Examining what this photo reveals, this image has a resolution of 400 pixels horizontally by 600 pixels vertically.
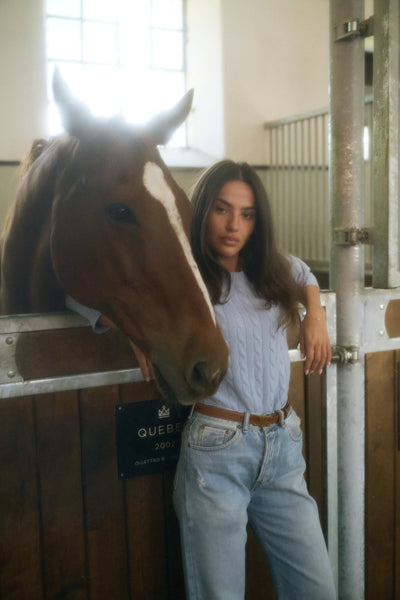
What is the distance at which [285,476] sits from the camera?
1.00 m

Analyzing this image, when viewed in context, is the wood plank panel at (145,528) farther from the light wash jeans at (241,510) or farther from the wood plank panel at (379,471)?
the wood plank panel at (379,471)

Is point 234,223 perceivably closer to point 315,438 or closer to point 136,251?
point 136,251

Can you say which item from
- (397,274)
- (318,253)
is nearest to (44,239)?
(397,274)

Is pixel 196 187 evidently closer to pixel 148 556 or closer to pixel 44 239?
pixel 44 239

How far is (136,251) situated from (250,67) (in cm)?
387

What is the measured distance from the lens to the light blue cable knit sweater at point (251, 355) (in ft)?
3.24

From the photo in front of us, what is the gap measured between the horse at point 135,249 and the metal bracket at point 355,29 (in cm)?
55

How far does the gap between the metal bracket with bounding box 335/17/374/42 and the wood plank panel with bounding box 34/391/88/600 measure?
3.15 feet

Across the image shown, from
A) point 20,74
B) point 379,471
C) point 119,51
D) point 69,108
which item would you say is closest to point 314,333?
point 379,471

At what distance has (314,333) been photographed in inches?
43.1

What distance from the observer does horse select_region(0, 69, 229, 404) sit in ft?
2.71

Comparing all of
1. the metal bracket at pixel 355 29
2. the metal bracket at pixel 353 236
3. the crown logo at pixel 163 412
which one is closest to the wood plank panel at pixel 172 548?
the crown logo at pixel 163 412

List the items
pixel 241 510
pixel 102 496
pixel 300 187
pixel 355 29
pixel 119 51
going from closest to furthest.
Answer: pixel 241 510
pixel 102 496
pixel 355 29
pixel 119 51
pixel 300 187

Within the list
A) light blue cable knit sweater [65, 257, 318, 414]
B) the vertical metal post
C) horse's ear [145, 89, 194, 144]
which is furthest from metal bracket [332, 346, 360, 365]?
horse's ear [145, 89, 194, 144]
